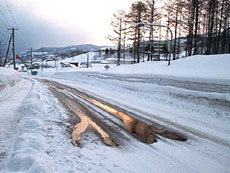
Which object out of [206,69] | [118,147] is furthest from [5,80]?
[206,69]

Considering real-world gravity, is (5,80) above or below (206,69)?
below

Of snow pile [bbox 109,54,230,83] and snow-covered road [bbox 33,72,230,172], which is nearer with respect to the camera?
snow-covered road [bbox 33,72,230,172]

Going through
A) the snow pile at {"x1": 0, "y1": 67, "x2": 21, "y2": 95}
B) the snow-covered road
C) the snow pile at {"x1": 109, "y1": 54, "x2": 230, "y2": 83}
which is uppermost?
the snow pile at {"x1": 109, "y1": 54, "x2": 230, "y2": 83}

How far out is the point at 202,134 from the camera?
260 inches

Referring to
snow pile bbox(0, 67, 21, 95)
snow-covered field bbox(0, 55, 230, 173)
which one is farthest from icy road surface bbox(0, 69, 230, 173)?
snow pile bbox(0, 67, 21, 95)

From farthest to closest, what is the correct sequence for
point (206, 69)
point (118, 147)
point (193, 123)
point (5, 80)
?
point (5, 80), point (206, 69), point (193, 123), point (118, 147)

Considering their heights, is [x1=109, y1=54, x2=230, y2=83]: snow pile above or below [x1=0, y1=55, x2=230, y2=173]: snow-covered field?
above

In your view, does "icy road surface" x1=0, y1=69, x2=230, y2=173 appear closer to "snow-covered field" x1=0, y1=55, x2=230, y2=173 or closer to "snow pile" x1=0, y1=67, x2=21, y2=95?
"snow-covered field" x1=0, y1=55, x2=230, y2=173

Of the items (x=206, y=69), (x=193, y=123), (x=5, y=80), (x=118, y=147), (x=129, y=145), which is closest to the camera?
(x=118, y=147)

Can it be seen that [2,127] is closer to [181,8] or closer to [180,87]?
[180,87]

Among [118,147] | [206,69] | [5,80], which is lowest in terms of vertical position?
[118,147]

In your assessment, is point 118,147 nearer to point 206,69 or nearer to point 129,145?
point 129,145

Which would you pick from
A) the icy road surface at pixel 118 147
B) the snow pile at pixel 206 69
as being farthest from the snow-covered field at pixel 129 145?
the snow pile at pixel 206 69

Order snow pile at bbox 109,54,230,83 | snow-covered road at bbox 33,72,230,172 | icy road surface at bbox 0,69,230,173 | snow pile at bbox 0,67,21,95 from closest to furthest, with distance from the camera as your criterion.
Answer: icy road surface at bbox 0,69,230,173 < snow-covered road at bbox 33,72,230,172 < snow pile at bbox 109,54,230,83 < snow pile at bbox 0,67,21,95
